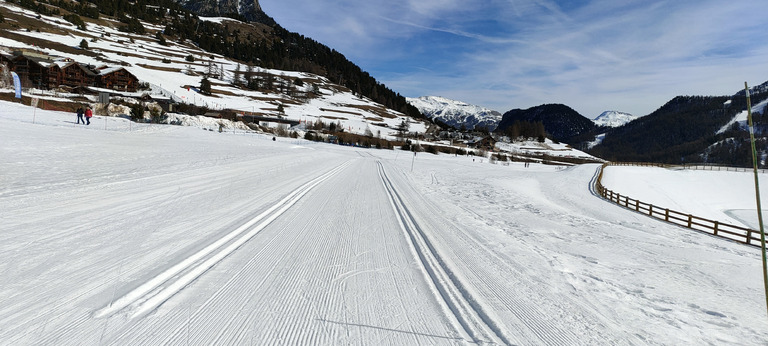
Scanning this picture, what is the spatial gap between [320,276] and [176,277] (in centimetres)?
188

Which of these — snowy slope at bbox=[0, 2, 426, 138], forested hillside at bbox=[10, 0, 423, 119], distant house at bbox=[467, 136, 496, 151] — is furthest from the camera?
forested hillside at bbox=[10, 0, 423, 119]

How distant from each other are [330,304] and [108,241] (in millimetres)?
4208

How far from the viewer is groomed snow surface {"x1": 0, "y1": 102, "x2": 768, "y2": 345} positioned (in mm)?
3453

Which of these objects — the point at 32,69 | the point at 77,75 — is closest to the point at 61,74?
the point at 77,75

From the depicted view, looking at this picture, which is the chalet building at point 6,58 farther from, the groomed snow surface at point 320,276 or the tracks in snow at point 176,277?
the tracks in snow at point 176,277

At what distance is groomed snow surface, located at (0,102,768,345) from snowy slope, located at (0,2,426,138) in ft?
271

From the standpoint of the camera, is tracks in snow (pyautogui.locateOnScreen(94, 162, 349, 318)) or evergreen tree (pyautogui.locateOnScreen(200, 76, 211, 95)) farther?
evergreen tree (pyautogui.locateOnScreen(200, 76, 211, 95))

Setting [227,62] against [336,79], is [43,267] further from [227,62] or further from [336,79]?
[336,79]

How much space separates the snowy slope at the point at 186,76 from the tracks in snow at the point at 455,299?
86.3m

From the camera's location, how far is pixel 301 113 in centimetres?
10500

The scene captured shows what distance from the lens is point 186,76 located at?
108062 millimetres

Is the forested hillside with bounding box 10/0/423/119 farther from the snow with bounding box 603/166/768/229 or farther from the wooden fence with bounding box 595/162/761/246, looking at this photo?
the wooden fence with bounding box 595/162/761/246

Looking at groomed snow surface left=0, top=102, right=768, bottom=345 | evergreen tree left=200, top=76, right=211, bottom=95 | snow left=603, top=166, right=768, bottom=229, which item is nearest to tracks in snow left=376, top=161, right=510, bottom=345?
groomed snow surface left=0, top=102, right=768, bottom=345

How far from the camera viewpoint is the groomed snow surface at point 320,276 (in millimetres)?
3453
